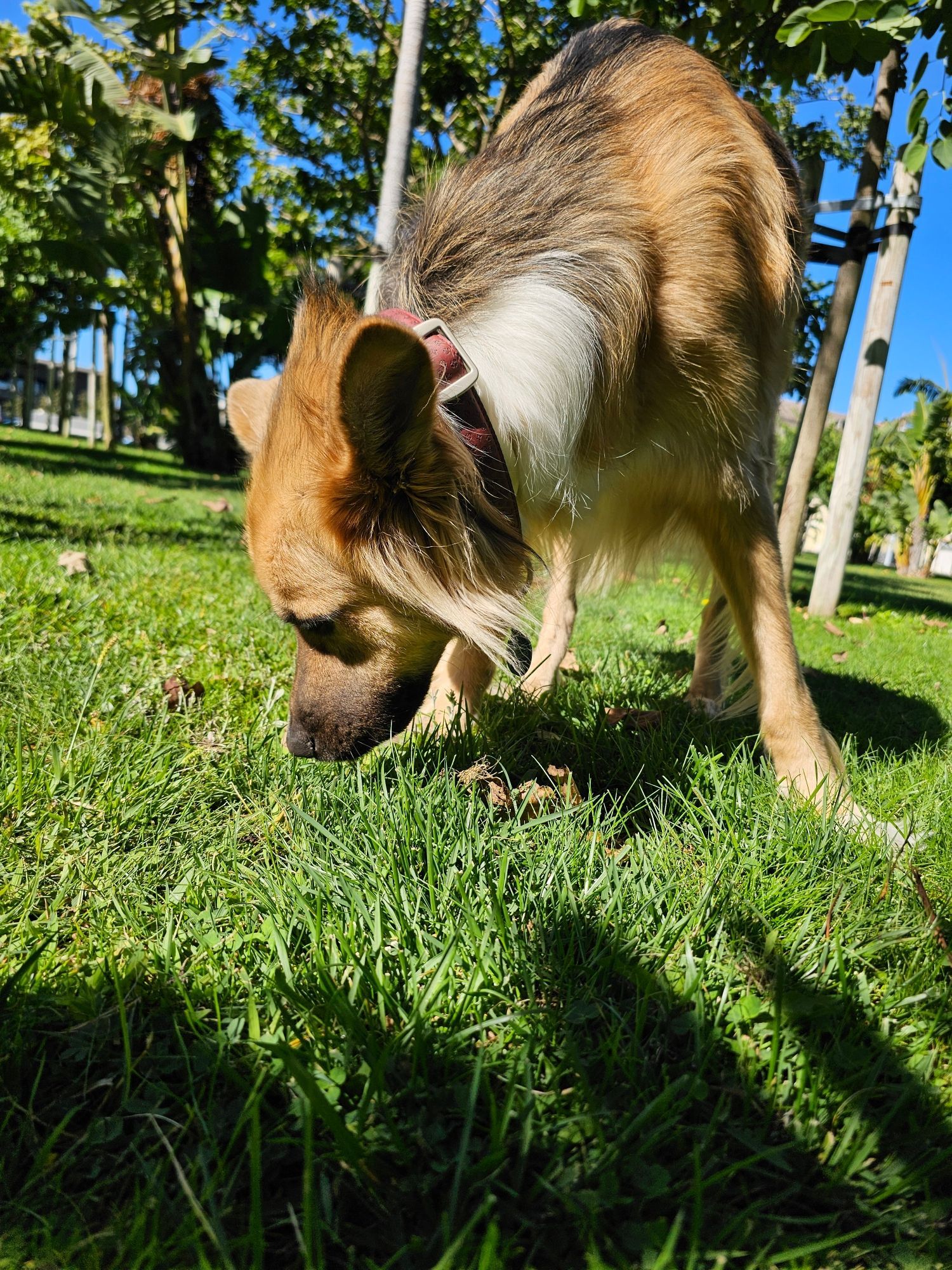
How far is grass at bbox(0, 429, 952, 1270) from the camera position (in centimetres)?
116

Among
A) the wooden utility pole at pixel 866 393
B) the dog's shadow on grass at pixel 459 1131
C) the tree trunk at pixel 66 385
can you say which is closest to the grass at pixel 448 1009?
the dog's shadow on grass at pixel 459 1131

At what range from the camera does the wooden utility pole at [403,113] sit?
15.6 ft

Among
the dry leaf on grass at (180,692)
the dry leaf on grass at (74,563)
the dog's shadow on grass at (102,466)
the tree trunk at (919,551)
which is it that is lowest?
the dry leaf on grass at (180,692)

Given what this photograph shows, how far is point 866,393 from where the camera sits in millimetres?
6941

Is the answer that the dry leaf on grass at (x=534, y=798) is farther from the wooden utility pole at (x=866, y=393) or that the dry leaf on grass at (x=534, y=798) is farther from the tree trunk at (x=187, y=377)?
the tree trunk at (x=187, y=377)

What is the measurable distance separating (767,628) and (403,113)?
4264mm

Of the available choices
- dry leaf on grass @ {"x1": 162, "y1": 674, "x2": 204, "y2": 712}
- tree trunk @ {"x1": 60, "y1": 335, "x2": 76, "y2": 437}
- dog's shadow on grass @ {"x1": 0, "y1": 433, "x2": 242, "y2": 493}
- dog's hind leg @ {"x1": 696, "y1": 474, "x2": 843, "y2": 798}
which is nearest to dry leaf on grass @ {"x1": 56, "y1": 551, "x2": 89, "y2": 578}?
dry leaf on grass @ {"x1": 162, "y1": 674, "x2": 204, "y2": 712}

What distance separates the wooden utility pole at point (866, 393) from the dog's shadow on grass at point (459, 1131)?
6178mm

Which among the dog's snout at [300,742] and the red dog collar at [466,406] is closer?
the red dog collar at [466,406]

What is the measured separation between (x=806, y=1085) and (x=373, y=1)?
717 inches

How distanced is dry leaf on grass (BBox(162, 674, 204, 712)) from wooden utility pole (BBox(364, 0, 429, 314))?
2616mm

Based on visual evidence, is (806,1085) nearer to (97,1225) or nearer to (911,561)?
(97,1225)

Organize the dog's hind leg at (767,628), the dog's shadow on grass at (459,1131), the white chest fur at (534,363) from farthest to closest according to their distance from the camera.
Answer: the dog's hind leg at (767,628) → the white chest fur at (534,363) → the dog's shadow on grass at (459,1131)

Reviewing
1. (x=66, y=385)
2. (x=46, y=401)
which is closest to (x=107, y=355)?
(x=66, y=385)
